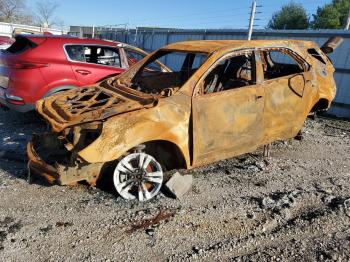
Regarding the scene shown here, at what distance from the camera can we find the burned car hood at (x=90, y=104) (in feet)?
14.0

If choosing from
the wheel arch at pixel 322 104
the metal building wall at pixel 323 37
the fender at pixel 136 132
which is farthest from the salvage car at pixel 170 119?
A: the metal building wall at pixel 323 37

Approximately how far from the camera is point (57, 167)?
409 cm

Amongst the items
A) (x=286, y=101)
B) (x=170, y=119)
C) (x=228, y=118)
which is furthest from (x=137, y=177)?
(x=286, y=101)

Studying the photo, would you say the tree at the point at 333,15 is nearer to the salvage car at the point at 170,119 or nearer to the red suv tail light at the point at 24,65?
the salvage car at the point at 170,119

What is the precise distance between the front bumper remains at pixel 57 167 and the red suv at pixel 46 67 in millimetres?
1852

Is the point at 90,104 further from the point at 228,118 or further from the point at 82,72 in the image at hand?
the point at 82,72

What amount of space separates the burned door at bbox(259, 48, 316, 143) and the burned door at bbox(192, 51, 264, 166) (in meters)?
0.20

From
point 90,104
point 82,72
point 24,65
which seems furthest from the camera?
point 82,72

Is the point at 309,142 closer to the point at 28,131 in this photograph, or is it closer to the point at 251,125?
the point at 251,125

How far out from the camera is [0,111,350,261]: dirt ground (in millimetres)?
3439

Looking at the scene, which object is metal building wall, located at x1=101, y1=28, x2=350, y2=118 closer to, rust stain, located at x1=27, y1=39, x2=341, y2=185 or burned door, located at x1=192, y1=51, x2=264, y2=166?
rust stain, located at x1=27, y1=39, x2=341, y2=185

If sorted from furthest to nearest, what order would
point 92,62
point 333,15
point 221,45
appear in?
point 333,15 → point 92,62 → point 221,45

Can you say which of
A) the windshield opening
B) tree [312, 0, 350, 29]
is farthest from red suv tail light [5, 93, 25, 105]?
tree [312, 0, 350, 29]

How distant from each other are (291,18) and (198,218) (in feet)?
118
